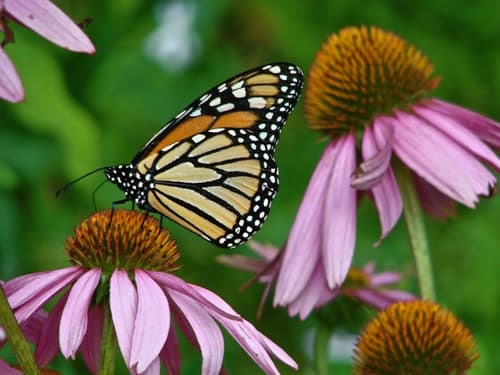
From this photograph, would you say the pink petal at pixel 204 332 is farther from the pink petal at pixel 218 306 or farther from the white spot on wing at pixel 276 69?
the white spot on wing at pixel 276 69

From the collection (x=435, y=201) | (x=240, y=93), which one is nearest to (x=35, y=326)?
(x=240, y=93)

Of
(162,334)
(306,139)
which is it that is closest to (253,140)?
(162,334)

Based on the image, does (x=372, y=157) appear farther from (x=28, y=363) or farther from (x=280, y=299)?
(x=28, y=363)

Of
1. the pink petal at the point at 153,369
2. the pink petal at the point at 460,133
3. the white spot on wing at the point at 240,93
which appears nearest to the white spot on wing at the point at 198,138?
the white spot on wing at the point at 240,93

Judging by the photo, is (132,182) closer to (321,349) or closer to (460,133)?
(321,349)

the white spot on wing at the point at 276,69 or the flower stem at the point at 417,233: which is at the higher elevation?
the white spot on wing at the point at 276,69

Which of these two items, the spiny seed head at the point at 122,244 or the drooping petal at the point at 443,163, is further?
the drooping petal at the point at 443,163
